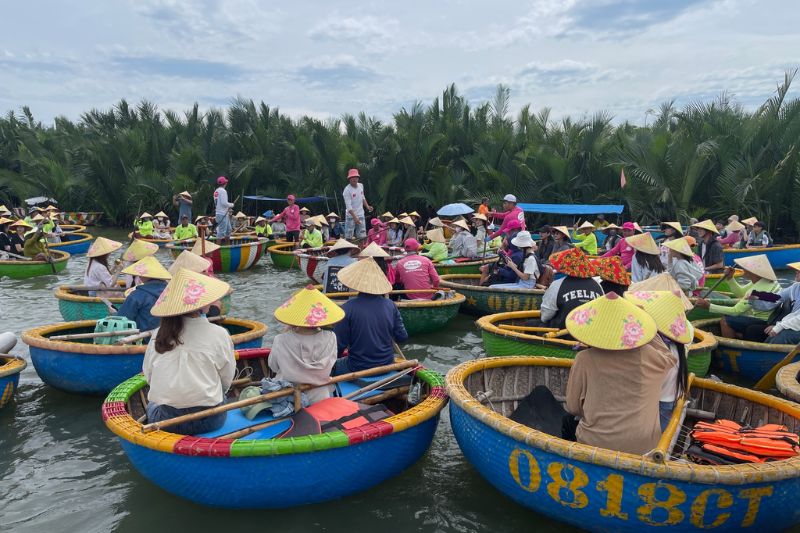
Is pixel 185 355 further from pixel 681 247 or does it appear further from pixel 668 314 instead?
pixel 681 247

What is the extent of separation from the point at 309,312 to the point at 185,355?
95cm

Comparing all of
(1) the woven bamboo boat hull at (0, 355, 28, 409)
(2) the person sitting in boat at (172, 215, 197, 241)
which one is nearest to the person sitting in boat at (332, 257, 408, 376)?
(1) the woven bamboo boat hull at (0, 355, 28, 409)

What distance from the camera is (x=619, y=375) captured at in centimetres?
370

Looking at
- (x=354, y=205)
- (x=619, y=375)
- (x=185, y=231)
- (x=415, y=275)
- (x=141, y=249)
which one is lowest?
(x=415, y=275)

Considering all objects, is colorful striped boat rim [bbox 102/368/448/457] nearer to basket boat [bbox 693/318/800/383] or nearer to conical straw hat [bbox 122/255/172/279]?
conical straw hat [bbox 122/255/172/279]

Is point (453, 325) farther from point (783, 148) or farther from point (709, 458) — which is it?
point (783, 148)

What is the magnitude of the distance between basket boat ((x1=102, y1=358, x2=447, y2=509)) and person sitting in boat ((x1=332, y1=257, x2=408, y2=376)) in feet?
3.70

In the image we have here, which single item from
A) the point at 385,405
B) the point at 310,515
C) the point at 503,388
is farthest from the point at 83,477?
the point at 503,388

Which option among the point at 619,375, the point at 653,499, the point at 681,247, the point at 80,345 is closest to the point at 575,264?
the point at 619,375

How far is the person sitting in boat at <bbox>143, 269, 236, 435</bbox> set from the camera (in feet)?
13.3

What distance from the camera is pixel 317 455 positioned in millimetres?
3969

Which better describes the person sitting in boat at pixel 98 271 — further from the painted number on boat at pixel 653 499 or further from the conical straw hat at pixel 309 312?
the painted number on boat at pixel 653 499

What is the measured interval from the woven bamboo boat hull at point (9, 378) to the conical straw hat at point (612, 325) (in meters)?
5.11

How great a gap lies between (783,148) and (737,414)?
15.7m
